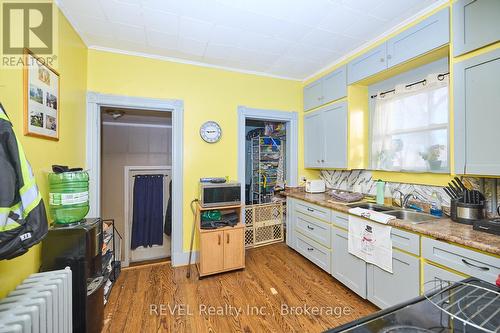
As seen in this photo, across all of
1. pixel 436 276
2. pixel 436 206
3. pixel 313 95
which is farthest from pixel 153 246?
pixel 436 206

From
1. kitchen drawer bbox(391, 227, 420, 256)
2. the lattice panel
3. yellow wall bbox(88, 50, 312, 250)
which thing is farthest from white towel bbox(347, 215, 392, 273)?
yellow wall bbox(88, 50, 312, 250)

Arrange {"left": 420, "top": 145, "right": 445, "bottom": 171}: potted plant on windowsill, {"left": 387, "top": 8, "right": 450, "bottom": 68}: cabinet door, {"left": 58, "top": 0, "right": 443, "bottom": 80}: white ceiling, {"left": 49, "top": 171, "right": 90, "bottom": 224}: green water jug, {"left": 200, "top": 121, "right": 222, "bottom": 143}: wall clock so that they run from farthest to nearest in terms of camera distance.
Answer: {"left": 200, "top": 121, "right": 222, "bottom": 143}: wall clock, {"left": 420, "top": 145, "right": 445, "bottom": 171}: potted plant on windowsill, {"left": 58, "top": 0, "right": 443, "bottom": 80}: white ceiling, {"left": 387, "top": 8, "right": 450, "bottom": 68}: cabinet door, {"left": 49, "top": 171, "right": 90, "bottom": 224}: green water jug

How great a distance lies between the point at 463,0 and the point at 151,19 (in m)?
2.64

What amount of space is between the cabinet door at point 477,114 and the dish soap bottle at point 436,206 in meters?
0.52

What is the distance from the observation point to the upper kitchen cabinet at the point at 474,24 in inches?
58.7

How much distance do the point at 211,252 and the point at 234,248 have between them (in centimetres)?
29

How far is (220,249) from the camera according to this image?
2.64m

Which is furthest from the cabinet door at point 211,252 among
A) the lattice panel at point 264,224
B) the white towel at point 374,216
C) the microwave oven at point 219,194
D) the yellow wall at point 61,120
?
the white towel at point 374,216

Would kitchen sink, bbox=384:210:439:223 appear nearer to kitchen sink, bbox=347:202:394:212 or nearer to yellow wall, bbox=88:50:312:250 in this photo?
kitchen sink, bbox=347:202:394:212

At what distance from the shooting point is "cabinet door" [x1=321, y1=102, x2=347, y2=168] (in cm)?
282

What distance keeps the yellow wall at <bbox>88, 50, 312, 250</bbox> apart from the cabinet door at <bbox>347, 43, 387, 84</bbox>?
1.13 meters

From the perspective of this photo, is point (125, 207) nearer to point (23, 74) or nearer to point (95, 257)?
point (95, 257)

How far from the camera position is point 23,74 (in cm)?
146

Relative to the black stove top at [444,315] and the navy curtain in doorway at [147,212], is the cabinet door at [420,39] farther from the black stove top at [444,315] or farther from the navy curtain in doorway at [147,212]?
the navy curtain in doorway at [147,212]
